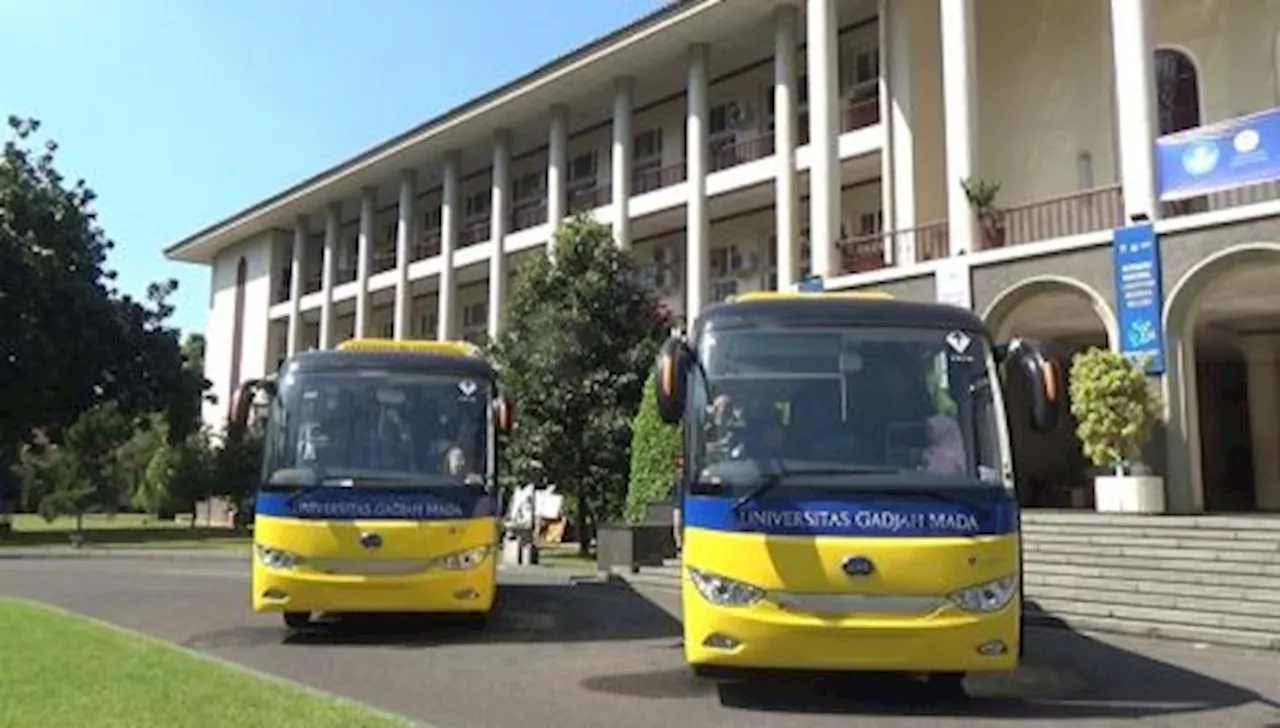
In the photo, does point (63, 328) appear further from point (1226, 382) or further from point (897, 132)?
point (1226, 382)

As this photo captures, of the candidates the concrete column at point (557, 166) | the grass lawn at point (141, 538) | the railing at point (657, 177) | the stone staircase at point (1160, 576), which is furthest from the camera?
the concrete column at point (557, 166)

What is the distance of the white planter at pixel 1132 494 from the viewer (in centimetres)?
1734

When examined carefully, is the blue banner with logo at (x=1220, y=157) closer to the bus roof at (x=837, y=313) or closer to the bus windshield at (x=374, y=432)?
the bus roof at (x=837, y=313)

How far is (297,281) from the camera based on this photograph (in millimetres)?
44906

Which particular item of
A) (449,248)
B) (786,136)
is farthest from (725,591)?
(449,248)

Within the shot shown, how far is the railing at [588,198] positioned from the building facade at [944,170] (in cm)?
11

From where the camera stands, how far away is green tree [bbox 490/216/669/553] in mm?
23406

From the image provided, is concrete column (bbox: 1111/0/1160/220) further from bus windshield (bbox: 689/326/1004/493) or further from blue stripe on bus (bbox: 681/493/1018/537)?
blue stripe on bus (bbox: 681/493/1018/537)

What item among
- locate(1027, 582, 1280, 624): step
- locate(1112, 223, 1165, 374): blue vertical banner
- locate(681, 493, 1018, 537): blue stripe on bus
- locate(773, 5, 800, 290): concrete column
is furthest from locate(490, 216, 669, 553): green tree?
locate(681, 493, 1018, 537): blue stripe on bus

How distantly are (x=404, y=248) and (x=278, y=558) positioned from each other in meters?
28.4

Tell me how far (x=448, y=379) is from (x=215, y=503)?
136 ft

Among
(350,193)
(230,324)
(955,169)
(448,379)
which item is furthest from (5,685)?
(230,324)

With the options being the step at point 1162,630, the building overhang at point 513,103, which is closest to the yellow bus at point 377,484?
the step at point 1162,630

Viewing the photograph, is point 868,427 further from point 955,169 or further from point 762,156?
point 762,156
